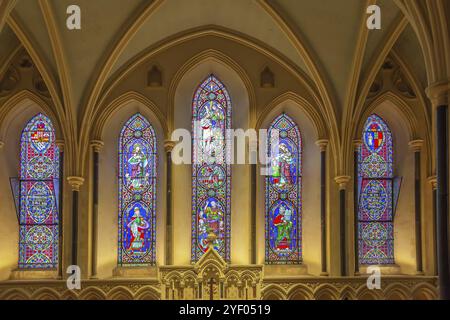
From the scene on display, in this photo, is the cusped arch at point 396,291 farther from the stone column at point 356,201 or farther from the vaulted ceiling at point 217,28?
the vaulted ceiling at point 217,28

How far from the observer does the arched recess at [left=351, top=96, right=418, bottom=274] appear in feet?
66.3

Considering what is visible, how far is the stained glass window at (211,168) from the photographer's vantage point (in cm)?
2033

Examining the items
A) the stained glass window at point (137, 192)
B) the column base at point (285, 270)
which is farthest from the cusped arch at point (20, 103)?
the column base at point (285, 270)

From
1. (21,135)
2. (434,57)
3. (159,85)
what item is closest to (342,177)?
(159,85)

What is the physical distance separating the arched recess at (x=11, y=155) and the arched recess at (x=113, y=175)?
1.25m

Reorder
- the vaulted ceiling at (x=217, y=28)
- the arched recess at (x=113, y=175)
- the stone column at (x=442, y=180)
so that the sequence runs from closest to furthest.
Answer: the stone column at (x=442, y=180)
the vaulted ceiling at (x=217, y=28)
the arched recess at (x=113, y=175)

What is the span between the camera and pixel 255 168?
20312 mm

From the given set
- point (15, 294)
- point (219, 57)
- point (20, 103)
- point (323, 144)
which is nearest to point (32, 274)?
point (15, 294)

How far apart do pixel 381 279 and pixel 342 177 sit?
8.22ft

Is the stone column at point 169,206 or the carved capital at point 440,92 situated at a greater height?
the carved capital at point 440,92

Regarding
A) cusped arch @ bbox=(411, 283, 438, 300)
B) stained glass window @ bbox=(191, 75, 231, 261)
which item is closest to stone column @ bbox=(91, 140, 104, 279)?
stained glass window @ bbox=(191, 75, 231, 261)

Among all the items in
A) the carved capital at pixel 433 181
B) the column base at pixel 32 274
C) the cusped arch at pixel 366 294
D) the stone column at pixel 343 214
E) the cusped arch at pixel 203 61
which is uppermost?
the cusped arch at pixel 203 61
